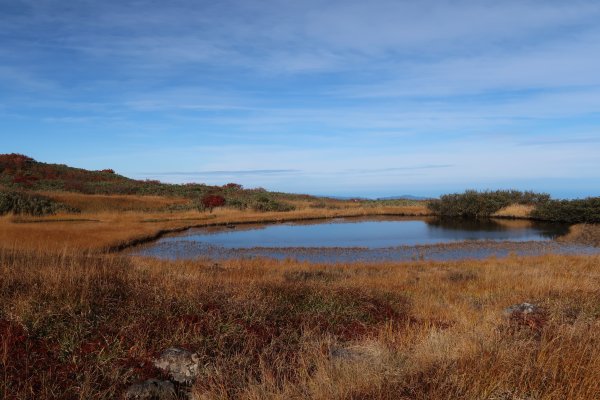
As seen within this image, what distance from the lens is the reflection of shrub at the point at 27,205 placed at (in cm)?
3944

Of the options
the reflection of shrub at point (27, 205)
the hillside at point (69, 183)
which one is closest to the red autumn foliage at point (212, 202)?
the hillside at point (69, 183)

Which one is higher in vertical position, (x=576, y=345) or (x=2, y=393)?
(x=576, y=345)

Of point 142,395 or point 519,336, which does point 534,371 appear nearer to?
point 519,336

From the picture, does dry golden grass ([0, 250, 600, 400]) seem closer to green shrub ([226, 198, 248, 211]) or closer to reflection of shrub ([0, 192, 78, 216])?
reflection of shrub ([0, 192, 78, 216])

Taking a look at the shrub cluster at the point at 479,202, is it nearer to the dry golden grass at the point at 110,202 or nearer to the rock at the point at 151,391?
the dry golden grass at the point at 110,202

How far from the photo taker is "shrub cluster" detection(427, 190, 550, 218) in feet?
165

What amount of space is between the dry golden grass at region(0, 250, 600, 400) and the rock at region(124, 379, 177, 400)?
209 mm

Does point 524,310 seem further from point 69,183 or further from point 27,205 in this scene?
point 69,183

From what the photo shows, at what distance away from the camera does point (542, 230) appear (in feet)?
121

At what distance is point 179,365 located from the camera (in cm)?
589

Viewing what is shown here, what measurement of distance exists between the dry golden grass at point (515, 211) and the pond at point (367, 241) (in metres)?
3.37

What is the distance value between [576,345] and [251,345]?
14.2 ft

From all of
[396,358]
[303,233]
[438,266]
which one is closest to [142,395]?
[396,358]

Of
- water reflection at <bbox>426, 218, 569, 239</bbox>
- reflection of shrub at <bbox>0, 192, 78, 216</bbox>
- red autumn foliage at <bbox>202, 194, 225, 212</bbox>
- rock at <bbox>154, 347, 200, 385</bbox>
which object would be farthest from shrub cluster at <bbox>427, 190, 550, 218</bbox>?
rock at <bbox>154, 347, 200, 385</bbox>
